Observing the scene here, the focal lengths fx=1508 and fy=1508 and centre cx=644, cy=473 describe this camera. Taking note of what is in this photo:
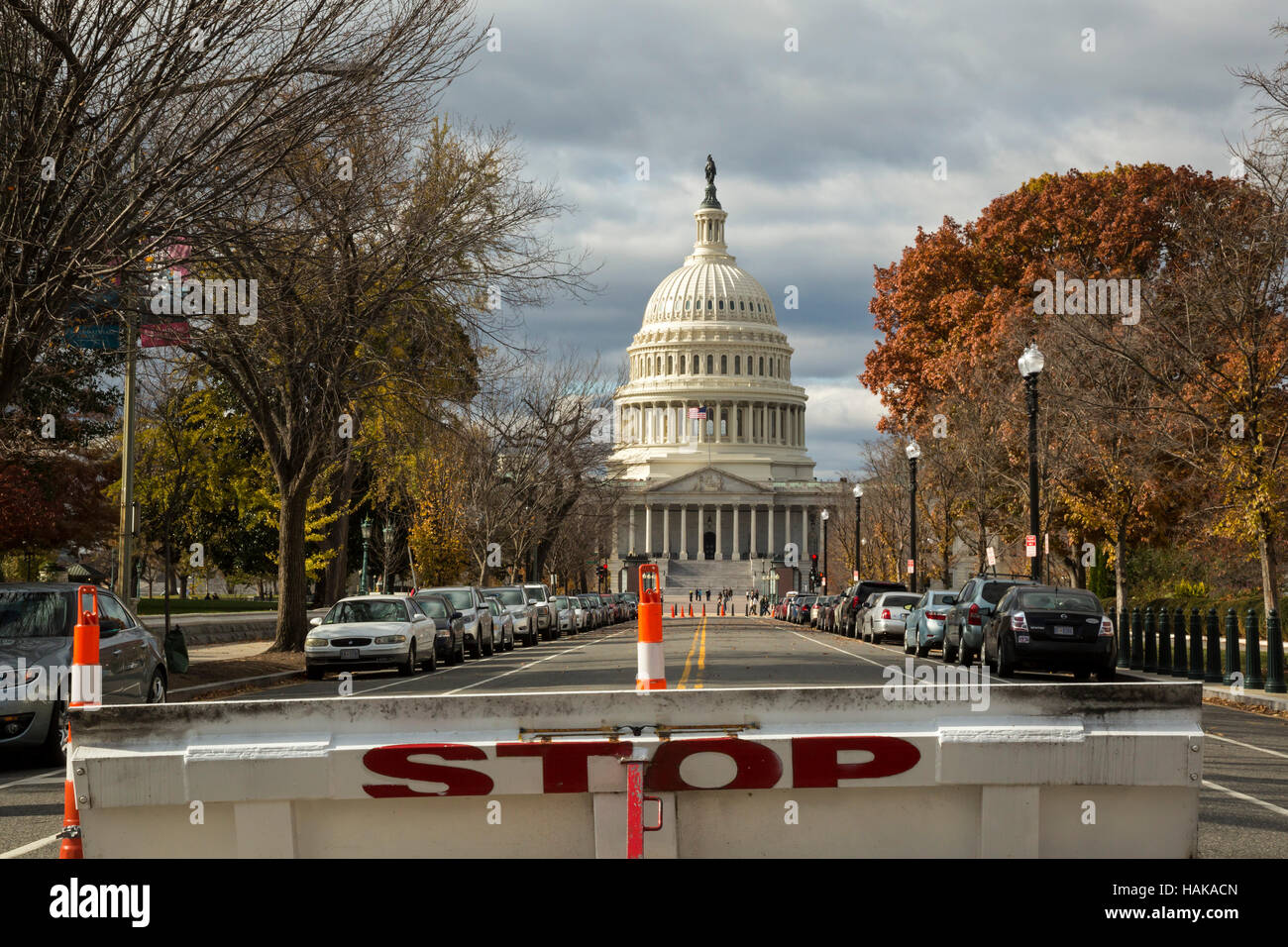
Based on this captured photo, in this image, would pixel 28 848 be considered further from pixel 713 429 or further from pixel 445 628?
pixel 713 429

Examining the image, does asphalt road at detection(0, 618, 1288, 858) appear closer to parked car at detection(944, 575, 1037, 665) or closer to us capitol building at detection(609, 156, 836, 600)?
parked car at detection(944, 575, 1037, 665)

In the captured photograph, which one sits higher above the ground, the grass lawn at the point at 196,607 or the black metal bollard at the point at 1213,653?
the black metal bollard at the point at 1213,653

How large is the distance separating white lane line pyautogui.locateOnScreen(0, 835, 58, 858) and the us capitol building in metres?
141

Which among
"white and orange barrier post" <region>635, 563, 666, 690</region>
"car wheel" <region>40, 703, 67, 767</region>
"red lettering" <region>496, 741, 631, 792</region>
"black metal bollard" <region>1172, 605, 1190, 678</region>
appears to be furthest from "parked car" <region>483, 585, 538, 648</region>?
"red lettering" <region>496, 741, 631, 792</region>

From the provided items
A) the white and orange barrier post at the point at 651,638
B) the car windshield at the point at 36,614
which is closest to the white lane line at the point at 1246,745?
the white and orange barrier post at the point at 651,638

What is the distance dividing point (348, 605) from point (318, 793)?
21.4 metres

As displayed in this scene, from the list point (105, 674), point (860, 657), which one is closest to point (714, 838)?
point (105, 674)

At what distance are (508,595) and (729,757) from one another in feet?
122

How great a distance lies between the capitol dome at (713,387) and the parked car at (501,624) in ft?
408

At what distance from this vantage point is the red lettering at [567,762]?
5.47 m

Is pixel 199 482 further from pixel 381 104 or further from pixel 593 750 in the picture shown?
pixel 593 750

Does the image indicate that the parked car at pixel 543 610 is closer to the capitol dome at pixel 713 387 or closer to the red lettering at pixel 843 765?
the red lettering at pixel 843 765

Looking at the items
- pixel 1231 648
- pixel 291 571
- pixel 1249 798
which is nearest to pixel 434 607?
pixel 291 571

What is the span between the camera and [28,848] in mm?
8969
